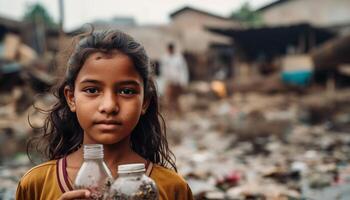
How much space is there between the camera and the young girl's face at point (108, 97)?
1.62m

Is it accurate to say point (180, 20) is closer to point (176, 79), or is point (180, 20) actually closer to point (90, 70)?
point (176, 79)

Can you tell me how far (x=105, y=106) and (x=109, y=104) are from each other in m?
0.01

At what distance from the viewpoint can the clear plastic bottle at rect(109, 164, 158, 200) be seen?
1.33 m

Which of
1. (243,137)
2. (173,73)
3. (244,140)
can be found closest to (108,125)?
(244,140)

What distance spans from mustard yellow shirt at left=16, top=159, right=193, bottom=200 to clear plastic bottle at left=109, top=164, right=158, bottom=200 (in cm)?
34

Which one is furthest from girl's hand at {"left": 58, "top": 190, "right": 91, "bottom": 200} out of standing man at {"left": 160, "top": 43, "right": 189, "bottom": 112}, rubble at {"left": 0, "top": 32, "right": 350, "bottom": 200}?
standing man at {"left": 160, "top": 43, "right": 189, "bottom": 112}

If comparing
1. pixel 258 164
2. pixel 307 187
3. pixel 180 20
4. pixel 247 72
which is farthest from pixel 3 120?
pixel 180 20

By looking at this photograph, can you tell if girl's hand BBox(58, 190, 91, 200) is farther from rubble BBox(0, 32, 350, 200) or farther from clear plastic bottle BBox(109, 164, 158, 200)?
rubble BBox(0, 32, 350, 200)

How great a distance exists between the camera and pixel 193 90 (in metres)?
19.9

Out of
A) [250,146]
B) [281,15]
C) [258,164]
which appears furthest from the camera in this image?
[281,15]

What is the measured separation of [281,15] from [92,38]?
24978mm

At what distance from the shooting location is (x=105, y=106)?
1591 millimetres

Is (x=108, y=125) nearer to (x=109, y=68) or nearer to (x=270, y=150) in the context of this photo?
(x=109, y=68)

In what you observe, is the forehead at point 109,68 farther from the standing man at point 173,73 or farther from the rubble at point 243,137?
the standing man at point 173,73
